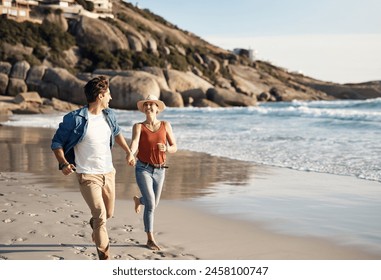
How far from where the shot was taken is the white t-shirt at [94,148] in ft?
15.1

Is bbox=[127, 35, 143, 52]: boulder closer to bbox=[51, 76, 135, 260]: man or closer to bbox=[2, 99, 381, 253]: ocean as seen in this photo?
bbox=[2, 99, 381, 253]: ocean

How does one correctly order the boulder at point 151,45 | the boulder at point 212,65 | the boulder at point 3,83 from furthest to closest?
1. the boulder at point 212,65
2. the boulder at point 151,45
3. the boulder at point 3,83

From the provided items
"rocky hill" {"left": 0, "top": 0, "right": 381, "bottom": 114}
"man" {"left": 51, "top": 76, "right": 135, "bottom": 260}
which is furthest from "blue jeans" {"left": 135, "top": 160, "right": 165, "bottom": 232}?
"rocky hill" {"left": 0, "top": 0, "right": 381, "bottom": 114}

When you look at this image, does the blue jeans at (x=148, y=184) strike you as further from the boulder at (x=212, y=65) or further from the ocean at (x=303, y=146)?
the boulder at (x=212, y=65)

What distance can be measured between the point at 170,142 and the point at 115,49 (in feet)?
Result: 184

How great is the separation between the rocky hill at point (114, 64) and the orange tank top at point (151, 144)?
37759 mm

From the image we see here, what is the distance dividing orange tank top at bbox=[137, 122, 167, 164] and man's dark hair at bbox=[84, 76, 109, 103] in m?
0.85

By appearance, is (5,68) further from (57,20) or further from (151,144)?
(151,144)

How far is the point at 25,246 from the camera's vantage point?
5.27 m

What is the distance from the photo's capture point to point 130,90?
43.5 metres

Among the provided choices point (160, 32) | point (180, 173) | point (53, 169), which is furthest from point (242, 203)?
point (160, 32)

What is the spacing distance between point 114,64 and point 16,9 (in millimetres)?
15568

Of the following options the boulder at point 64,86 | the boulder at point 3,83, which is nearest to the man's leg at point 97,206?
the boulder at point 64,86

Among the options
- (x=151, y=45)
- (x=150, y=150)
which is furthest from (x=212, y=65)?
(x=150, y=150)
